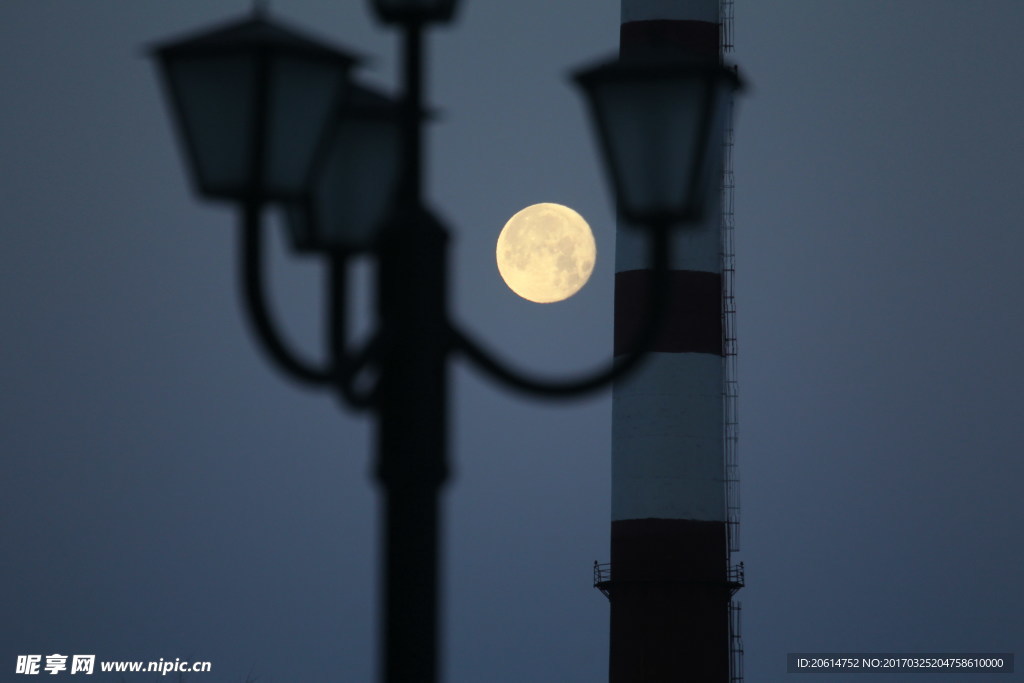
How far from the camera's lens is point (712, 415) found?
2241cm

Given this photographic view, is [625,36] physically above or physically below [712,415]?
above

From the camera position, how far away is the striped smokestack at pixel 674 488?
21938 millimetres

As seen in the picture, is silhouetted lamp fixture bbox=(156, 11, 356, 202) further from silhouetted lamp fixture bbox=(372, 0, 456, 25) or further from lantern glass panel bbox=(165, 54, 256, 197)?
silhouetted lamp fixture bbox=(372, 0, 456, 25)

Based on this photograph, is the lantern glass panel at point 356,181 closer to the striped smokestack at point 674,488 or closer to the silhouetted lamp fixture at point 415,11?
the silhouetted lamp fixture at point 415,11

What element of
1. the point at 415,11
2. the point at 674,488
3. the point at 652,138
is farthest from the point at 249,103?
the point at 674,488

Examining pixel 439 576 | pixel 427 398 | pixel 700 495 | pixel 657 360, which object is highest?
pixel 657 360

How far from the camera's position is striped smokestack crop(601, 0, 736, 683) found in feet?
72.0

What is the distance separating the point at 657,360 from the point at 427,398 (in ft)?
59.2

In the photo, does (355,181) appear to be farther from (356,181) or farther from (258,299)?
(258,299)

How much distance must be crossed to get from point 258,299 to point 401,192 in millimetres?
527

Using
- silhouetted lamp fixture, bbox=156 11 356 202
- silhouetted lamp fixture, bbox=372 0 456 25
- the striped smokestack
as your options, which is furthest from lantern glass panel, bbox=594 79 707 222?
the striped smokestack

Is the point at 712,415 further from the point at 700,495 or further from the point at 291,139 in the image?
the point at 291,139

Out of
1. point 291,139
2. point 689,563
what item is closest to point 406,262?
point 291,139

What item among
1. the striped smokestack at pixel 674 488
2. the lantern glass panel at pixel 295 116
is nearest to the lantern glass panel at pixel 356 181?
the lantern glass panel at pixel 295 116
